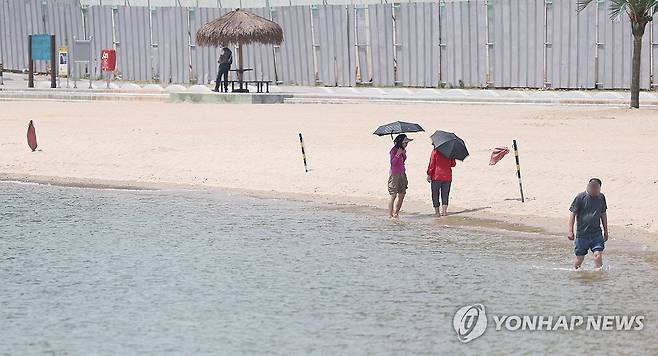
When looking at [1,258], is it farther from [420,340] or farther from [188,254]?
[420,340]

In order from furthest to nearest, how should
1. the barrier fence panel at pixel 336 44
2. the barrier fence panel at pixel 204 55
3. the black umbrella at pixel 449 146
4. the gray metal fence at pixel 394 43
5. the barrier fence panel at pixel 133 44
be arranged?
the barrier fence panel at pixel 133 44 → the barrier fence panel at pixel 204 55 → the barrier fence panel at pixel 336 44 → the gray metal fence at pixel 394 43 → the black umbrella at pixel 449 146

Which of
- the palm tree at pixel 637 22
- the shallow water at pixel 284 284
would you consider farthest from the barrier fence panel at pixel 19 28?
the shallow water at pixel 284 284

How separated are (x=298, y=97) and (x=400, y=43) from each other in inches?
158

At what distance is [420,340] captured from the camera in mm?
13836

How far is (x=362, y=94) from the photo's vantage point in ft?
146

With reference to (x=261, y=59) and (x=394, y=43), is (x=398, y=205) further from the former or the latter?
Answer: (x=261, y=59)

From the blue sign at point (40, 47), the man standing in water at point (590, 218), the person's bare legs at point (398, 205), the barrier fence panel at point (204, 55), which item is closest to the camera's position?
the man standing in water at point (590, 218)

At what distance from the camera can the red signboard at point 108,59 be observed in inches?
1938

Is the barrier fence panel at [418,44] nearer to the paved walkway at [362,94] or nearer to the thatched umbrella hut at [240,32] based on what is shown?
the paved walkway at [362,94]

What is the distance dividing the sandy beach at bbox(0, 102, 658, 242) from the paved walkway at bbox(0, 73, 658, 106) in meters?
1.87

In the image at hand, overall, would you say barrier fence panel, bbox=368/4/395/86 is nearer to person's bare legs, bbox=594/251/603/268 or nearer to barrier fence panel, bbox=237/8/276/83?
barrier fence panel, bbox=237/8/276/83

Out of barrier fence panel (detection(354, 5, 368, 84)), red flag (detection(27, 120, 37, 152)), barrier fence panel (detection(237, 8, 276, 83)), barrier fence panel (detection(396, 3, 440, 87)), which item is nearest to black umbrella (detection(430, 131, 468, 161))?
red flag (detection(27, 120, 37, 152))

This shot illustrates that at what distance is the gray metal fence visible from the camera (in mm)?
41844

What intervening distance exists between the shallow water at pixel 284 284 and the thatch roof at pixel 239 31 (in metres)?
20.6
